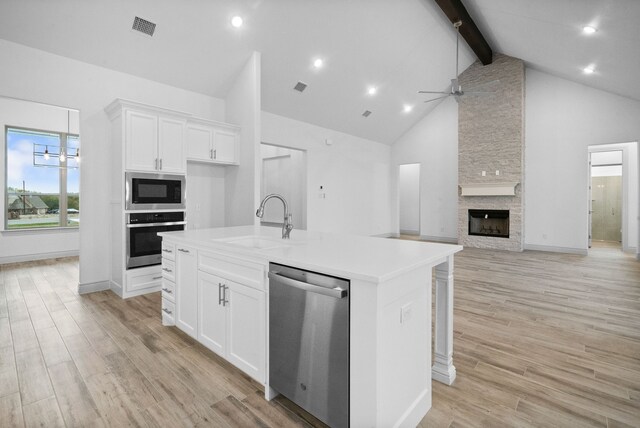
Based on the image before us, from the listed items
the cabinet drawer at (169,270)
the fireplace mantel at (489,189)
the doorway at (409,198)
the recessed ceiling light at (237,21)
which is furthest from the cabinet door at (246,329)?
the doorway at (409,198)

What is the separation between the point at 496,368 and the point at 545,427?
57 cm

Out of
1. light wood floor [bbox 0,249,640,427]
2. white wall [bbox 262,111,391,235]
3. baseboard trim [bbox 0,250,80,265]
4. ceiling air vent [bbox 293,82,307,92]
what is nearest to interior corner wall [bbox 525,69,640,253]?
light wood floor [bbox 0,249,640,427]

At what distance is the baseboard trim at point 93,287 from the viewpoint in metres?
3.91

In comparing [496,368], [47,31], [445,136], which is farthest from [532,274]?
[47,31]

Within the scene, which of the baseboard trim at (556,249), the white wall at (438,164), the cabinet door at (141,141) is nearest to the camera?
the cabinet door at (141,141)

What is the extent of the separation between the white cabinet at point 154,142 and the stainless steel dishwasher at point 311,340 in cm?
295

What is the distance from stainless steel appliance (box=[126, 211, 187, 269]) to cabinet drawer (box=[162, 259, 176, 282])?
4.18ft

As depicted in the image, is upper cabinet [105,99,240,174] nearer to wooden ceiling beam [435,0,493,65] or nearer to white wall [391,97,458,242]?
wooden ceiling beam [435,0,493,65]

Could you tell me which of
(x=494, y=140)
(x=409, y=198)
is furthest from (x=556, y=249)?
(x=409, y=198)

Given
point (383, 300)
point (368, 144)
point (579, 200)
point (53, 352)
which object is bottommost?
point (53, 352)

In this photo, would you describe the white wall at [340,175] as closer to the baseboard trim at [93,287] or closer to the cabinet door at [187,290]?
the baseboard trim at [93,287]

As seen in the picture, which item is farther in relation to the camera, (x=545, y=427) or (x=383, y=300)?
(x=545, y=427)

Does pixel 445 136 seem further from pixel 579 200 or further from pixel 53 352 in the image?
Answer: pixel 53 352

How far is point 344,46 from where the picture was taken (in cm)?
510
